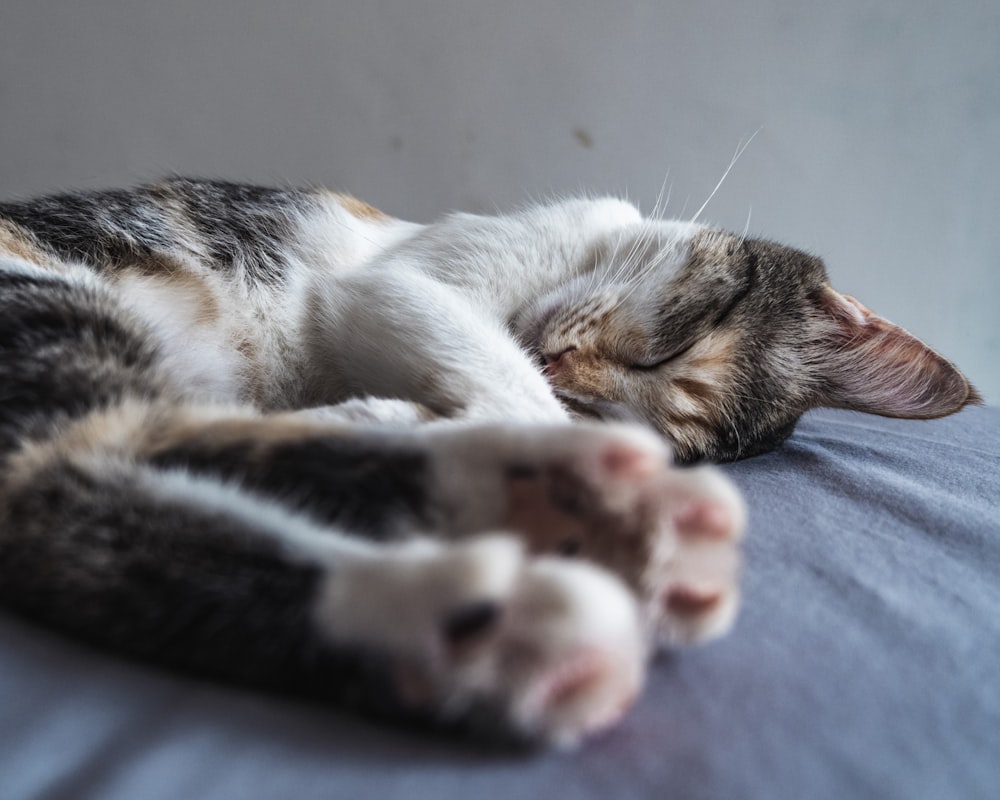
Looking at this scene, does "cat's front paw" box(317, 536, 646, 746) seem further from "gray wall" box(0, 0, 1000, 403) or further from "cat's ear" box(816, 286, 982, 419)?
"gray wall" box(0, 0, 1000, 403)

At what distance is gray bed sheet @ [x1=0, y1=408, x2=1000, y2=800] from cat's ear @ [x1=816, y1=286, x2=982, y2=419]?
494 millimetres

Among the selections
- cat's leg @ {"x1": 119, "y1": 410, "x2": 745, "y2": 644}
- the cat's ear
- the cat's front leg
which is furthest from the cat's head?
cat's leg @ {"x1": 119, "y1": 410, "x2": 745, "y2": 644}

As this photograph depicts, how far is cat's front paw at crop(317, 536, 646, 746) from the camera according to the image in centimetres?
35

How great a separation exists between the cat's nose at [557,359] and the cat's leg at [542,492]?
47 centimetres

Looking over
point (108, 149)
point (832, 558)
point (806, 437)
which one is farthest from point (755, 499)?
point (108, 149)

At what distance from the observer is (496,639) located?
1.15 ft

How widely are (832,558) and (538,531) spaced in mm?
344

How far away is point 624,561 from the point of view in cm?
42

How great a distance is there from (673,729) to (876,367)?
0.82 meters

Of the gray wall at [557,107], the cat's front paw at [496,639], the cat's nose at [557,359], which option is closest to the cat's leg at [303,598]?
the cat's front paw at [496,639]

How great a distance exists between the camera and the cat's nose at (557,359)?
3.09 feet

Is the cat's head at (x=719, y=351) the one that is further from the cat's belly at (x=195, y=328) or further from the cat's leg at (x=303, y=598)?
the cat's leg at (x=303, y=598)

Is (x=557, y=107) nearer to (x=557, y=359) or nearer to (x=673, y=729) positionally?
(x=557, y=359)

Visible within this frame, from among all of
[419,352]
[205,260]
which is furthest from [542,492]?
[205,260]
